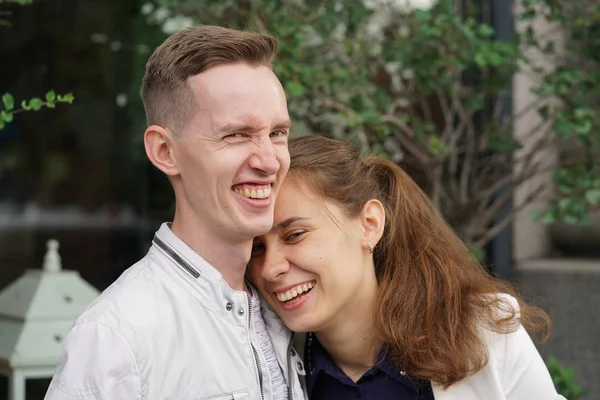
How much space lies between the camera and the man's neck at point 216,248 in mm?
2270

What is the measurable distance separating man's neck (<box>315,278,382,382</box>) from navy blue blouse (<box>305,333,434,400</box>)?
35 mm

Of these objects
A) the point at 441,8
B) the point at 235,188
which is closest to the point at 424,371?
the point at 235,188

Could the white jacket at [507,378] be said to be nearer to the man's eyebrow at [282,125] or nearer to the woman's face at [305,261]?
the woman's face at [305,261]

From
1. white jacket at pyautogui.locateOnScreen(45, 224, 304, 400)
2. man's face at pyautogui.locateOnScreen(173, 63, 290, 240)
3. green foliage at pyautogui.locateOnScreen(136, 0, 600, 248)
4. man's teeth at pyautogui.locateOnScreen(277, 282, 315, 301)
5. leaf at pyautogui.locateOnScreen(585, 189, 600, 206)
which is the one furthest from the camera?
green foliage at pyautogui.locateOnScreen(136, 0, 600, 248)

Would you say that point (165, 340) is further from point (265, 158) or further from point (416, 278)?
point (416, 278)

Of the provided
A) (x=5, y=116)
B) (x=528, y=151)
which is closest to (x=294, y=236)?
(x=5, y=116)

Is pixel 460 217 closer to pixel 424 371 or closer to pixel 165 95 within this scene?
pixel 424 371

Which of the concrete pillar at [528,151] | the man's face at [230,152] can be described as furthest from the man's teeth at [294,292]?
the concrete pillar at [528,151]

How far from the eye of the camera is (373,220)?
2801mm

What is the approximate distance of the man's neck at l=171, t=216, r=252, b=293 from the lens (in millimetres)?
2270

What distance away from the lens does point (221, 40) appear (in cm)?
221

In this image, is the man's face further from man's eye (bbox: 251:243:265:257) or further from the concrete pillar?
the concrete pillar

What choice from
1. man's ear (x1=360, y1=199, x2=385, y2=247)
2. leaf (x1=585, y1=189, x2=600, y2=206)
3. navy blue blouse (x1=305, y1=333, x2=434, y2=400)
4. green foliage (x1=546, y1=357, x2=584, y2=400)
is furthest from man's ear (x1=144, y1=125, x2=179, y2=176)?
green foliage (x1=546, y1=357, x2=584, y2=400)

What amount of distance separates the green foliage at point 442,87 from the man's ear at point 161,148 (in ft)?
5.61
